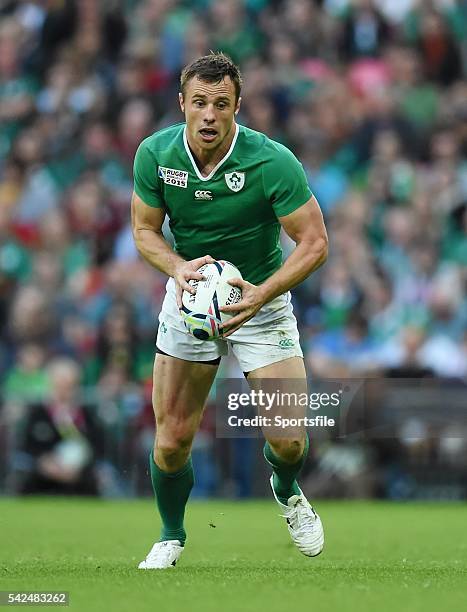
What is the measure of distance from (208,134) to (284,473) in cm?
188

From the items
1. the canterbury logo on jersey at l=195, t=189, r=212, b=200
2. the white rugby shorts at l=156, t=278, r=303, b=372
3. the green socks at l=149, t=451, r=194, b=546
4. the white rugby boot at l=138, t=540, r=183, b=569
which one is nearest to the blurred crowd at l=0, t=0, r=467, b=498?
the white rugby shorts at l=156, t=278, r=303, b=372

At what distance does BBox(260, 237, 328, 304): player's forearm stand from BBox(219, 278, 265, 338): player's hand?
0.08 m

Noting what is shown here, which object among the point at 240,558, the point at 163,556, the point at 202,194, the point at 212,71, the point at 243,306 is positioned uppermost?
the point at 212,71

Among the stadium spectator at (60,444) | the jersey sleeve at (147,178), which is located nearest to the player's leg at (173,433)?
the jersey sleeve at (147,178)

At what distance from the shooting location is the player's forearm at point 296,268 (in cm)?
753

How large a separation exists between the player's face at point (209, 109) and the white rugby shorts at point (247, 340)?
2.66 ft

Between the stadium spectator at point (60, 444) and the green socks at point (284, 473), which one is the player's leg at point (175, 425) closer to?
the green socks at point (284, 473)

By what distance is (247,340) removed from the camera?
7.96 metres

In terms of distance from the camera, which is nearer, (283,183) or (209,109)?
(209,109)

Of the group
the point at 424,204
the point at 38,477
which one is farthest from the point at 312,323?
the point at 38,477

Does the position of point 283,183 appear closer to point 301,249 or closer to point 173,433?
point 301,249

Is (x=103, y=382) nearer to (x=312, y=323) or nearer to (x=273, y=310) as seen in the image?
(x=312, y=323)

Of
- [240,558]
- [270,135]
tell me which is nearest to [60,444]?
[270,135]

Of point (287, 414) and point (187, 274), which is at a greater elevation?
point (187, 274)
